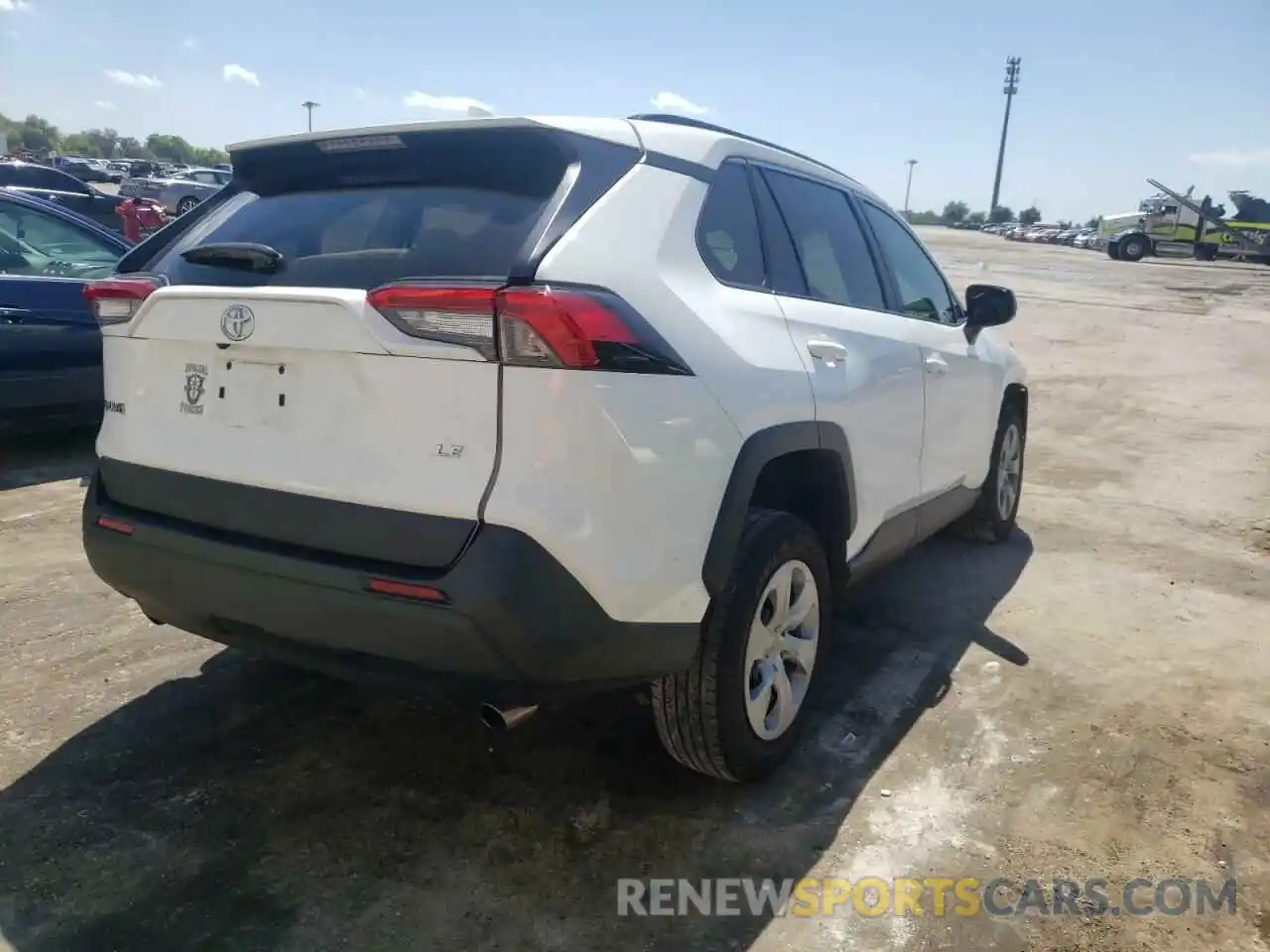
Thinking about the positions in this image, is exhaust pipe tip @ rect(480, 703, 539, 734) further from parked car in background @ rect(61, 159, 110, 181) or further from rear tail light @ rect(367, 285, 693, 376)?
parked car in background @ rect(61, 159, 110, 181)

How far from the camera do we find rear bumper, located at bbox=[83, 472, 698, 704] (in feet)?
6.82

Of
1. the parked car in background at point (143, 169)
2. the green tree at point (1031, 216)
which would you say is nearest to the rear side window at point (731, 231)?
the parked car in background at point (143, 169)

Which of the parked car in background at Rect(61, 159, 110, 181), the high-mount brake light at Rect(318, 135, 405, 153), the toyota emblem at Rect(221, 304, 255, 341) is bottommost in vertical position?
the toyota emblem at Rect(221, 304, 255, 341)

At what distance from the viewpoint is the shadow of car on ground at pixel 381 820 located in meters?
2.26

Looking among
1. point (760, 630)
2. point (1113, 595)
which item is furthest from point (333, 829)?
point (1113, 595)

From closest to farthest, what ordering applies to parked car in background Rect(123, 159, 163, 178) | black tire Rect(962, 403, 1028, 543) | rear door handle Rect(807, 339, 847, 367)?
rear door handle Rect(807, 339, 847, 367) → black tire Rect(962, 403, 1028, 543) → parked car in background Rect(123, 159, 163, 178)

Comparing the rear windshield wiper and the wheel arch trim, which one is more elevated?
the rear windshield wiper

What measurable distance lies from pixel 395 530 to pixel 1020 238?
72368mm

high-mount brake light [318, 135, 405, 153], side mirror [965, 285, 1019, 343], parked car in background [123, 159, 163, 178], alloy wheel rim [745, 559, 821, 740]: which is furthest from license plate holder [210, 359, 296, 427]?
parked car in background [123, 159, 163, 178]

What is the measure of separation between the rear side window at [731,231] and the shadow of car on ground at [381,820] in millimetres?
Answer: 1239

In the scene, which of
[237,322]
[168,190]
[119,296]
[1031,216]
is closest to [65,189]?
[168,190]

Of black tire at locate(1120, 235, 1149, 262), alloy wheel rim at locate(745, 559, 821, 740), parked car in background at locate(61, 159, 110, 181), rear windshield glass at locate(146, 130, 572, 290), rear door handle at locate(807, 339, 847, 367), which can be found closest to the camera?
rear windshield glass at locate(146, 130, 572, 290)

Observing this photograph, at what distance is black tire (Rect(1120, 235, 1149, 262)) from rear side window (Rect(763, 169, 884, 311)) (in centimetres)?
4407

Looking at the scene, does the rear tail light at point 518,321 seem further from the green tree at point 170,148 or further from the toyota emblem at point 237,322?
the green tree at point 170,148
